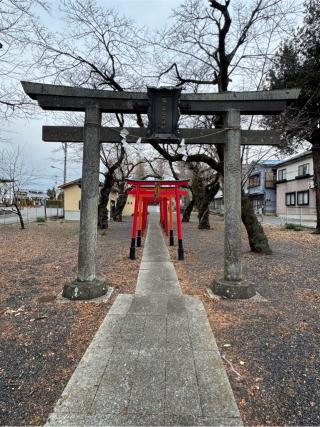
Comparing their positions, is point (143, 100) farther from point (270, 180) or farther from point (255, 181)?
point (255, 181)

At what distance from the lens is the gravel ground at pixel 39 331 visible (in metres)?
2.30

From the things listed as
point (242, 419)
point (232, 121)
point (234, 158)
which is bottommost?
point (242, 419)

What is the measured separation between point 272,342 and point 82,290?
9.78 feet

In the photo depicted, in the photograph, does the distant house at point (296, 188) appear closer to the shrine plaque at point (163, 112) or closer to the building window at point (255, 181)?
the building window at point (255, 181)

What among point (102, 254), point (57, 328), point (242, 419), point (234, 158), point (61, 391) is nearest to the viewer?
point (242, 419)

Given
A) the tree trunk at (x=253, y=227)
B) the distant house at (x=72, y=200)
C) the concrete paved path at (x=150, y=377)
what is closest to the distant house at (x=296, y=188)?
the tree trunk at (x=253, y=227)

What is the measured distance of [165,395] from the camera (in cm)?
231

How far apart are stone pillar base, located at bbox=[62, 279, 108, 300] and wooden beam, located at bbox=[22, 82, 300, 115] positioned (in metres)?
3.07

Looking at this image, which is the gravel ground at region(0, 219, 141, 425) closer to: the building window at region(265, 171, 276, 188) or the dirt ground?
the dirt ground

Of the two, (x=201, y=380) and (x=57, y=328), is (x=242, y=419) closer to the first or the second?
(x=201, y=380)

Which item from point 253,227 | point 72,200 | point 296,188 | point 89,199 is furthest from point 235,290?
point 296,188

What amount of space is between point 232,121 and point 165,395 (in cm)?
435

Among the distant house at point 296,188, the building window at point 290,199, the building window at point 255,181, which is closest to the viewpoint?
the distant house at point 296,188

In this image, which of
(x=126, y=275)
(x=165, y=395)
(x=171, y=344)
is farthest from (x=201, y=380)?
(x=126, y=275)
